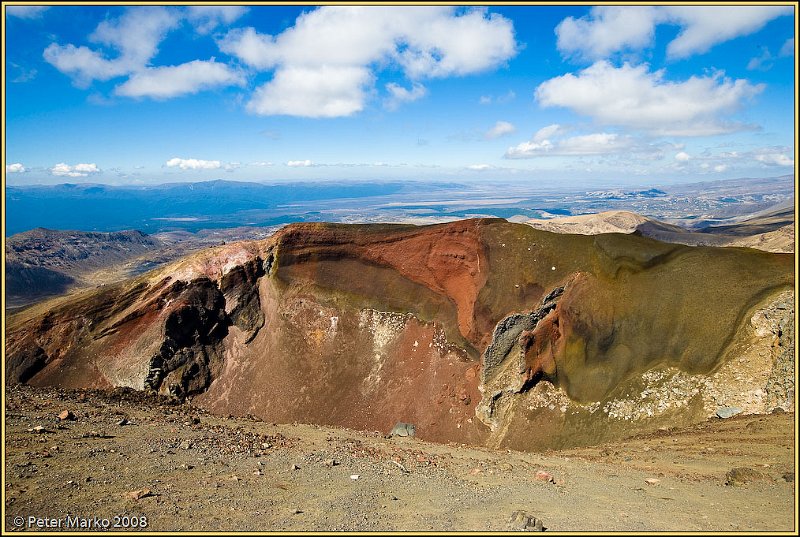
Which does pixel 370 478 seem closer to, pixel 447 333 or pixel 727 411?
pixel 727 411

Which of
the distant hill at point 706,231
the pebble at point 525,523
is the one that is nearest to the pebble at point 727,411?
the pebble at point 525,523

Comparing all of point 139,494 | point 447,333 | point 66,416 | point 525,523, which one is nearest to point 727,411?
point 525,523

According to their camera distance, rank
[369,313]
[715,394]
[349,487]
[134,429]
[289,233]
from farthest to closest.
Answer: [289,233]
[369,313]
[715,394]
[134,429]
[349,487]

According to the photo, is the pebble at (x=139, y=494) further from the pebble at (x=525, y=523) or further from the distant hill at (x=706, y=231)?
the distant hill at (x=706, y=231)

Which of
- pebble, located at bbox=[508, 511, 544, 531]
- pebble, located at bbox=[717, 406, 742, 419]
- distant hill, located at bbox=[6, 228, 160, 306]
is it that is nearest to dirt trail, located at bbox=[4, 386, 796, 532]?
pebble, located at bbox=[508, 511, 544, 531]

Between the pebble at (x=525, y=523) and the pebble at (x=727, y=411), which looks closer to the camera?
the pebble at (x=525, y=523)

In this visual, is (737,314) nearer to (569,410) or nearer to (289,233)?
(569,410)

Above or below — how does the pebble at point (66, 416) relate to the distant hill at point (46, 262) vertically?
above

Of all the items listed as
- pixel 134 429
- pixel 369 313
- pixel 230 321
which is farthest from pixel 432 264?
pixel 134 429

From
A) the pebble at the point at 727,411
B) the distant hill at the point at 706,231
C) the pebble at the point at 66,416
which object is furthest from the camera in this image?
the distant hill at the point at 706,231
